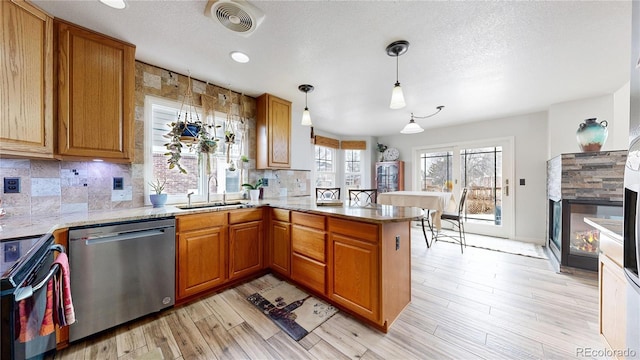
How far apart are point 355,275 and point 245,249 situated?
131 centimetres

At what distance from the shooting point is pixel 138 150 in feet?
7.32

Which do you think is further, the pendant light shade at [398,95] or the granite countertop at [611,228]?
the pendant light shade at [398,95]

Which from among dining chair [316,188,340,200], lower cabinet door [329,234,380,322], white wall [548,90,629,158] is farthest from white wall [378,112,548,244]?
lower cabinet door [329,234,380,322]

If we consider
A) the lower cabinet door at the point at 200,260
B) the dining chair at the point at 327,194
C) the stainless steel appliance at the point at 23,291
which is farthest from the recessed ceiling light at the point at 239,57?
the dining chair at the point at 327,194

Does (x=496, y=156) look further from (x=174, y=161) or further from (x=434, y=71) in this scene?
(x=174, y=161)

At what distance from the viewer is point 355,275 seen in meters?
1.81

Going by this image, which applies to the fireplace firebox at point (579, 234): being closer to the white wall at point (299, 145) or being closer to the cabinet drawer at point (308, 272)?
the cabinet drawer at point (308, 272)

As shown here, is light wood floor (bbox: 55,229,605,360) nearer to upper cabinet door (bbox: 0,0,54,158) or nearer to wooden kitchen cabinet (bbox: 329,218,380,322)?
wooden kitchen cabinet (bbox: 329,218,380,322)

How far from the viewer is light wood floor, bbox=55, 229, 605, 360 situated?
1505mm

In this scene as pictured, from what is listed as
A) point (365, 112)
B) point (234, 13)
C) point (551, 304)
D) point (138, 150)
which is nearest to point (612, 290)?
point (551, 304)

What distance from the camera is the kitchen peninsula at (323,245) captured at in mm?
1665

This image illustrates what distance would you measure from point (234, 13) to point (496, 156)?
4.95m

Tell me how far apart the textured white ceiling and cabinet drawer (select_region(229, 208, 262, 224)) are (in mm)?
1545

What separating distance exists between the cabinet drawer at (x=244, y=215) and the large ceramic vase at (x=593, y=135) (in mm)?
3957
